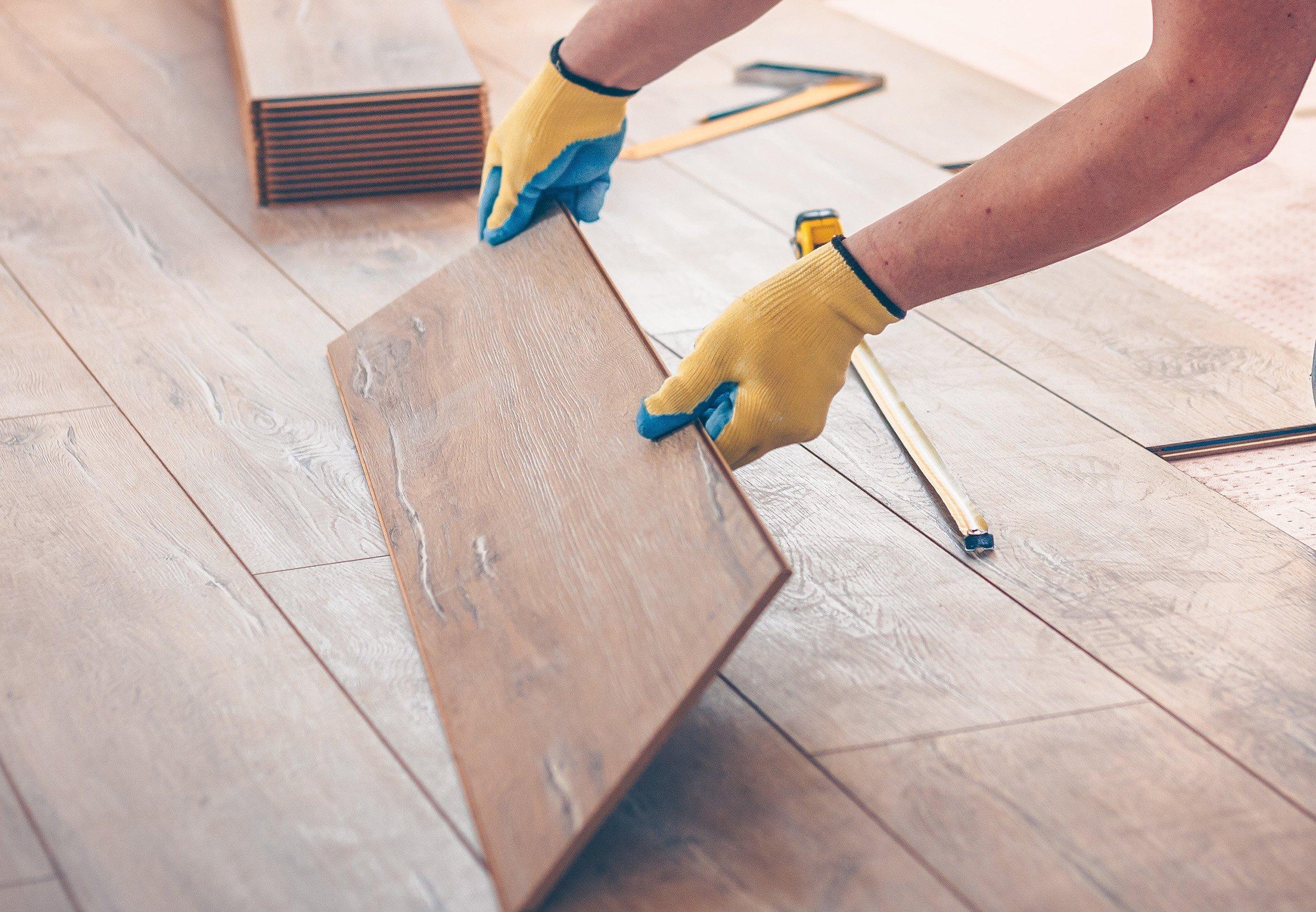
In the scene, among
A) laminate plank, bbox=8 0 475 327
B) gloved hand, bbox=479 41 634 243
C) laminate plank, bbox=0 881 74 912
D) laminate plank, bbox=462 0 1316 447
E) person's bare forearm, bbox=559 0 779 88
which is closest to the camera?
laminate plank, bbox=0 881 74 912

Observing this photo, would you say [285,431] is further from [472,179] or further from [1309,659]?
[1309,659]

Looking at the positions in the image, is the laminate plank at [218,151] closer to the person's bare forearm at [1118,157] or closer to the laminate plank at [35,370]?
the laminate plank at [35,370]

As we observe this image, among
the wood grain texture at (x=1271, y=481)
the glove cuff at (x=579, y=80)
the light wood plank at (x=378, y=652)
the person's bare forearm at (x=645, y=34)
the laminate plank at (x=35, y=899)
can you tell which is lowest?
the laminate plank at (x=35, y=899)

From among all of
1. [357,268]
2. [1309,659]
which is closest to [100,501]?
[357,268]

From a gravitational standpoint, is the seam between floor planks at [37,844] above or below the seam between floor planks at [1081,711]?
below

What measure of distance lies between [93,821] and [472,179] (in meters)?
1.37

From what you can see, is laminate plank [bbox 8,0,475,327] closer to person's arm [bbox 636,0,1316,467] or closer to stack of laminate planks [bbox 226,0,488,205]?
stack of laminate planks [bbox 226,0,488,205]

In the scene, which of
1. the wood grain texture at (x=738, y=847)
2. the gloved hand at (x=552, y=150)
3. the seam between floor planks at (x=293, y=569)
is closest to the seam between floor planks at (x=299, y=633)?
the seam between floor planks at (x=293, y=569)

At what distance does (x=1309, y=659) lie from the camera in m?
1.11

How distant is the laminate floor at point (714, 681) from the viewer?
88 cm

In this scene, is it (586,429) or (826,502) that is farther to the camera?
(826,502)

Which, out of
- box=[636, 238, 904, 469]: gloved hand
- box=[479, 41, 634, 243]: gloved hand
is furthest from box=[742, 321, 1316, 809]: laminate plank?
box=[479, 41, 634, 243]: gloved hand

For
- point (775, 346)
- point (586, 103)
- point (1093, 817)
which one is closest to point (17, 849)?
point (775, 346)

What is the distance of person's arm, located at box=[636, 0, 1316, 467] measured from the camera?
0.89m
